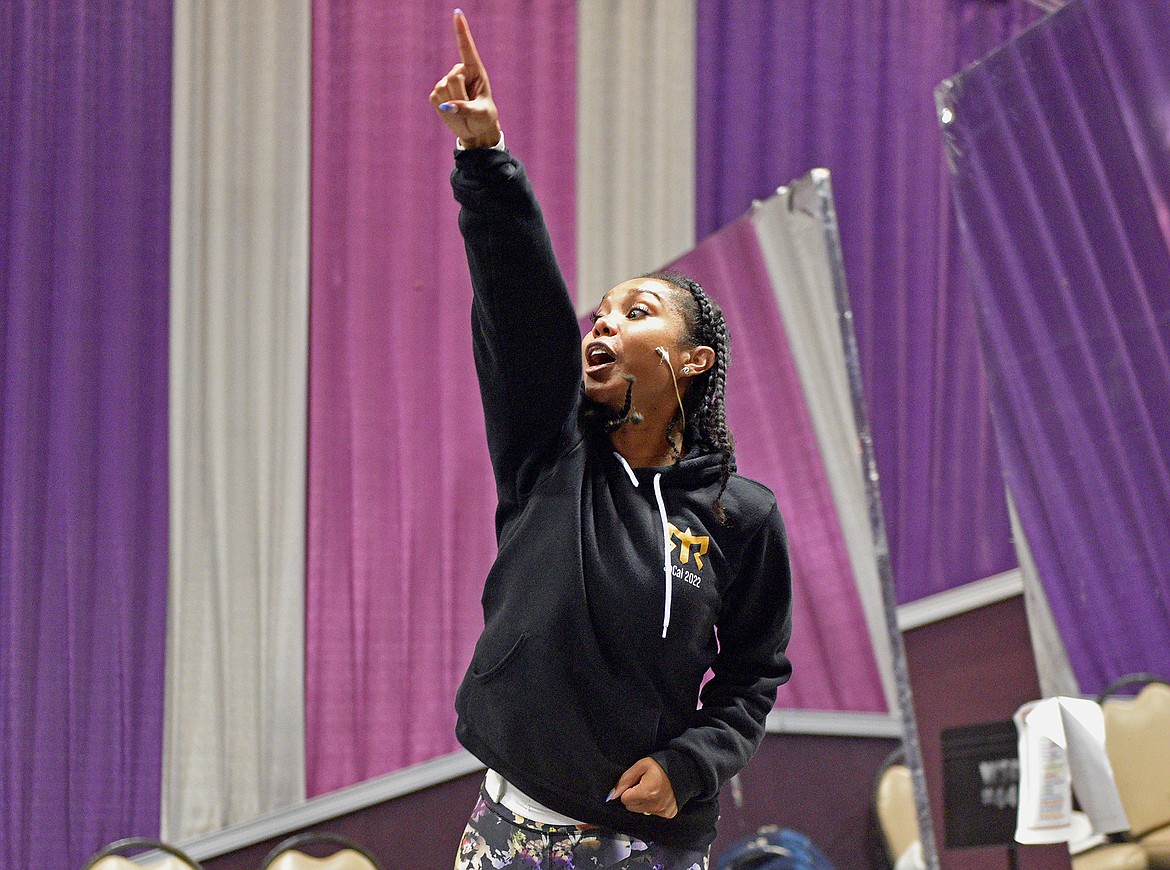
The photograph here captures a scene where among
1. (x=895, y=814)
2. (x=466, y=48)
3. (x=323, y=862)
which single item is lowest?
(x=895, y=814)

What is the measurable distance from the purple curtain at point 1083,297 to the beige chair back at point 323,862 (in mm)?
2184

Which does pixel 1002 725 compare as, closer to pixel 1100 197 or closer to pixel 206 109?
pixel 1100 197

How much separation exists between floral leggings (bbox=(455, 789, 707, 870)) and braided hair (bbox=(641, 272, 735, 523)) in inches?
18.4

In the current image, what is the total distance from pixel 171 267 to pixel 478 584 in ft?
4.75

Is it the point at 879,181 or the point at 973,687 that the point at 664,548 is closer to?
the point at 973,687

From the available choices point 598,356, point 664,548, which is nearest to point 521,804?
point 664,548

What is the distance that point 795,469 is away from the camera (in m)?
3.09

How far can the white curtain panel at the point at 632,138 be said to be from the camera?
448 cm

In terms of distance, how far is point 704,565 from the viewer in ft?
4.68

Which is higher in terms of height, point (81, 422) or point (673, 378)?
point (81, 422)

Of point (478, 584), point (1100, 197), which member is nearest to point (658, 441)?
point (1100, 197)

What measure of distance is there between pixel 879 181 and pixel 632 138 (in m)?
0.97

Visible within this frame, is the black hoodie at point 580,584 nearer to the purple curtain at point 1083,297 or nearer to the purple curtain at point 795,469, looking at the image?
the purple curtain at point 1083,297

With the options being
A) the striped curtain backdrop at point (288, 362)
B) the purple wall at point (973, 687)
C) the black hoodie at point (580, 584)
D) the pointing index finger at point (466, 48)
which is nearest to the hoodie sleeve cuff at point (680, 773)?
the black hoodie at point (580, 584)
